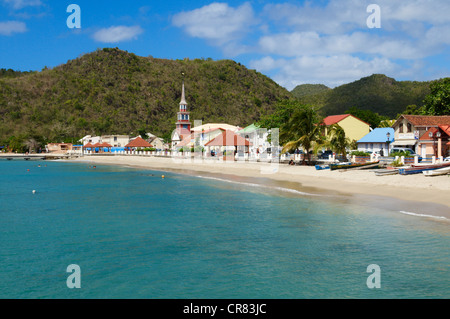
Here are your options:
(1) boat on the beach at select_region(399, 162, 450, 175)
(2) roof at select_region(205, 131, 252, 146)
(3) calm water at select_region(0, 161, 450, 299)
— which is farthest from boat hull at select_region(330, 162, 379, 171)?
(2) roof at select_region(205, 131, 252, 146)

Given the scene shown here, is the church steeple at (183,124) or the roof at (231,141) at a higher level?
the church steeple at (183,124)

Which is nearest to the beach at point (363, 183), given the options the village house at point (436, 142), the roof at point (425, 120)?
the village house at point (436, 142)

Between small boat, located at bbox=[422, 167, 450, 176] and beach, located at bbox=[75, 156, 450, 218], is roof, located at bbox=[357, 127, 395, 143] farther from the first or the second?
small boat, located at bbox=[422, 167, 450, 176]

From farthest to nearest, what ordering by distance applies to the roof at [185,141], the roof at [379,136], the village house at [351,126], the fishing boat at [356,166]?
the roof at [185,141] < the village house at [351,126] < the roof at [379,136] < the fishing boat at [356,166]

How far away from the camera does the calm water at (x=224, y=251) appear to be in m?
11.1

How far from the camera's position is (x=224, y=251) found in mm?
14406

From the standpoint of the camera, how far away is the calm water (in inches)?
436

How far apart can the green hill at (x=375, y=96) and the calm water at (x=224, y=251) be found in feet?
352

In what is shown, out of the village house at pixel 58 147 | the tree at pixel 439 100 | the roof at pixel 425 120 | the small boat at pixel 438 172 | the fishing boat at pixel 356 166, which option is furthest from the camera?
the village house at pixel 58 147

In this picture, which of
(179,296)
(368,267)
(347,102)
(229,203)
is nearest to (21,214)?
(229,203)

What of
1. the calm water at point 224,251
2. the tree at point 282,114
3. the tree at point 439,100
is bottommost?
the calm water at point 224,251

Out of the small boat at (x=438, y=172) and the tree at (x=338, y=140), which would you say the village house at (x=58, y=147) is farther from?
the small boat at (x=438, y=172)

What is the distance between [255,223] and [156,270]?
298 inches

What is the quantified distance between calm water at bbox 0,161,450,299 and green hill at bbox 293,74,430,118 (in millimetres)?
107327
